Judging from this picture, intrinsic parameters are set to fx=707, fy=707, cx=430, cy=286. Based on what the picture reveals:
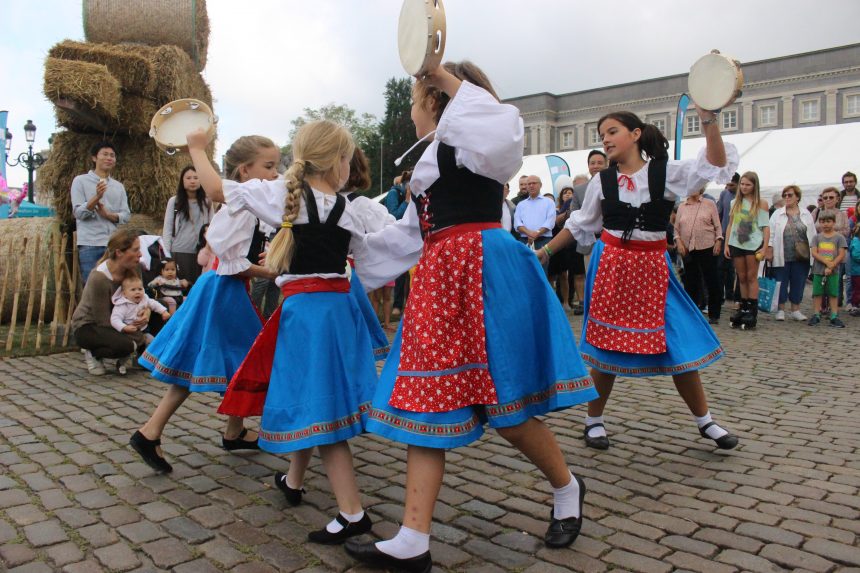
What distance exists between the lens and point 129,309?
618 centimetres

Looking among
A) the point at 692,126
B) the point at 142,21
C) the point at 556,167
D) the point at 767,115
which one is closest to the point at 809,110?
the point at 767,115

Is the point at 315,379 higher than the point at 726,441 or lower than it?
higher

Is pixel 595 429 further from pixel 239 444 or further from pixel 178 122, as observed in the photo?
pixel 178 122

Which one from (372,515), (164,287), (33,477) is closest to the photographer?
(372,515)

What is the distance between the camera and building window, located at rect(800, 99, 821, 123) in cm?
4825

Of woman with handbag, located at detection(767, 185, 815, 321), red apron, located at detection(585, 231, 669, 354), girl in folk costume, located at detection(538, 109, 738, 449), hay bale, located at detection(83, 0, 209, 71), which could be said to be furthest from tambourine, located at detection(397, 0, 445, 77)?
woman with handbag, located at detection(767, 185, 815, 321)

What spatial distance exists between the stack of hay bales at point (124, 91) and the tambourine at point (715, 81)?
6490 mm

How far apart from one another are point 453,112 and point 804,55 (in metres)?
54.2

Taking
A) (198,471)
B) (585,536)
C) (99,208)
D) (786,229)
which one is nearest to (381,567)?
(585,536)

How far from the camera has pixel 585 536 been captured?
2721 millimetres

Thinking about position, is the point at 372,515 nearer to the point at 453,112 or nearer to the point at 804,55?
the point at 453,112

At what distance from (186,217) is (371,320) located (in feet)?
13.0

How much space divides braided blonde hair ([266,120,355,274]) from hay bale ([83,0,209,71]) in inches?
281

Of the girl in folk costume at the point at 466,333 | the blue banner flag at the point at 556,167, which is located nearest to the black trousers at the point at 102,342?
the girl in folk costume at the point at 466,333
